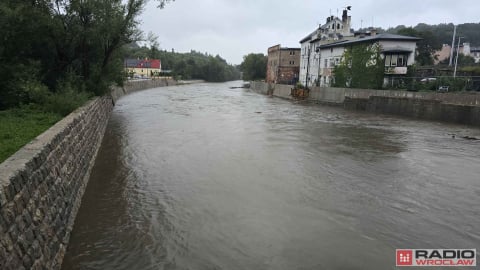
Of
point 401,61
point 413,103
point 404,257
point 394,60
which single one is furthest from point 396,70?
point 404,257

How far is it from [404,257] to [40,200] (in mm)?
6783

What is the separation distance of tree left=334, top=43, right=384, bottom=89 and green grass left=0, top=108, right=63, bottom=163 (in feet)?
121

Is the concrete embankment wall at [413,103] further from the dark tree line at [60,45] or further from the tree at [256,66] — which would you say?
the tree at [256,66]

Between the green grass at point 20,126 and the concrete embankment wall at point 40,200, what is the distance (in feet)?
1.38

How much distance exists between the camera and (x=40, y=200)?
6.33 meters

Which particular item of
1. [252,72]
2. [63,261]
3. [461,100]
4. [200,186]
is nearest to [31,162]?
[63,261]

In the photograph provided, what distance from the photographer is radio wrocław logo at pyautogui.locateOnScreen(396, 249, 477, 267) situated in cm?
751

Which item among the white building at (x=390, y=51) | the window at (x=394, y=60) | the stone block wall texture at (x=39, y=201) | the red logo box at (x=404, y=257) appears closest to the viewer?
the stone block wall texture at (x=39, y=201)

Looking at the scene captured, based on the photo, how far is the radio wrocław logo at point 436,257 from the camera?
7.51 meters

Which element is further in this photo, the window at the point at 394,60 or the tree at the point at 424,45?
the tree at the point at 424,45

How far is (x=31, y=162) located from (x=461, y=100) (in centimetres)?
3131

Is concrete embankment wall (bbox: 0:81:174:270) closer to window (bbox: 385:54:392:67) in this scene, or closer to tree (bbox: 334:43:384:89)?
tree (bbox: 334:43:384:89)

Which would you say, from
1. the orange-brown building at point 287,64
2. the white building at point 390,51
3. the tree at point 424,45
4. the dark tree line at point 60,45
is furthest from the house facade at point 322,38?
the dark tree line at point 60,45

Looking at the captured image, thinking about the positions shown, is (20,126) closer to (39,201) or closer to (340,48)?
(39,201)
